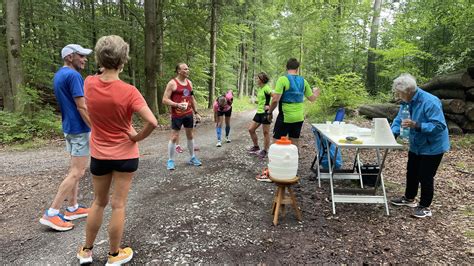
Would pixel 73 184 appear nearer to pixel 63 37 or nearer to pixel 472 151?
pixel 472 151

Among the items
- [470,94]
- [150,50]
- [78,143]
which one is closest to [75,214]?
[78,143]

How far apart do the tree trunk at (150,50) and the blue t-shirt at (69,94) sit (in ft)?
31.2

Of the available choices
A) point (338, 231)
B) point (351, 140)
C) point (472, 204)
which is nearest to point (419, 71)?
point (472, 204)

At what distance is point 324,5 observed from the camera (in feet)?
64.5

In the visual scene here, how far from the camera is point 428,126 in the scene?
4.05 meters

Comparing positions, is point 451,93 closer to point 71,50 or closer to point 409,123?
point 409,123

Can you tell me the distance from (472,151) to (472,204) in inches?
128

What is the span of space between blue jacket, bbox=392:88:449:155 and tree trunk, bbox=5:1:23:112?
35.5 feet

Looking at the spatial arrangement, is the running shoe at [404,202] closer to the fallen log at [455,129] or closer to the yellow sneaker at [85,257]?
the yellow sneaker at [85,257]

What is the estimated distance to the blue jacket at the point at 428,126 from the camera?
13.4 feet

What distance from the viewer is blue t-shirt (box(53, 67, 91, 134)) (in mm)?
3525

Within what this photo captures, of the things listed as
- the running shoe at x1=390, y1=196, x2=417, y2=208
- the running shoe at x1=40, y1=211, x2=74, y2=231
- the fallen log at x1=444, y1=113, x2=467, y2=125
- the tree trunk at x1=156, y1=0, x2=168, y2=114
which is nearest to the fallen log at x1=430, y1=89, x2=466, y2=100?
the fallen log at x1=444, y1=113, x2=467, y2=125

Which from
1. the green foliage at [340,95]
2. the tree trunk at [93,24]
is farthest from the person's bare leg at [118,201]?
the tree trunk at [93,24]

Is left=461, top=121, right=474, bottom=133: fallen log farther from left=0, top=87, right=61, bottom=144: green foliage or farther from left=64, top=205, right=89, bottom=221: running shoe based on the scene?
left=0, top=87, right=61, bottom=144: green foliage
